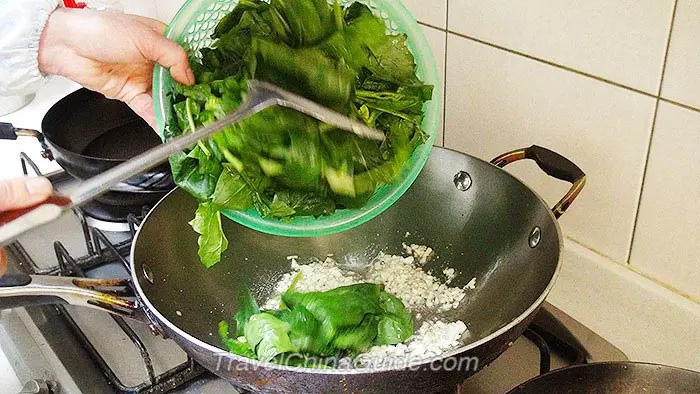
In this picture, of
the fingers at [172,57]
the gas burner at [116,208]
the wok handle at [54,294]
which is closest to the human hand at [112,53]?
the fingers at [172,57]

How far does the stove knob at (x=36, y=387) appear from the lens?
708 mm

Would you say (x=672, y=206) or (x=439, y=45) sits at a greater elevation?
(x=439, y=45)

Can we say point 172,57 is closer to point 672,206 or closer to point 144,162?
point 144,162

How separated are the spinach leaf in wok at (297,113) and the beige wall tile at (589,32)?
15 centimetres

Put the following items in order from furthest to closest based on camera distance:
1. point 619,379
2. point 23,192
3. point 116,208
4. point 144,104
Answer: point 116,208 → point 144,104 → point 619,379 → point 23,192

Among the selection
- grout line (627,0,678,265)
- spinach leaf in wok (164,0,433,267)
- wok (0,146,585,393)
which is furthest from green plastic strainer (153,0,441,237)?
grout line (627,0,678,265)

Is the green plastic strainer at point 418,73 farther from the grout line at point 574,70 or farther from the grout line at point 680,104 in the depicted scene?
the grout line at point 680,104

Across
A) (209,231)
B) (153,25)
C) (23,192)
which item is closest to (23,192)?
(23,192)

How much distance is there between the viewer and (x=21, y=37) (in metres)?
0.85

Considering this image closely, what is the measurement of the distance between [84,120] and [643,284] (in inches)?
33.8

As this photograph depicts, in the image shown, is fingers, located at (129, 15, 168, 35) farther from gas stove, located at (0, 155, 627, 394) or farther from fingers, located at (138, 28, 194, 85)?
gas stove, located at (0, 155, 627, 394)

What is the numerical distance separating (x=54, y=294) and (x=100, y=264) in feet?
0.88

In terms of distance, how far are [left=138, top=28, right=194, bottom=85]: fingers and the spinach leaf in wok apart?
1 cm

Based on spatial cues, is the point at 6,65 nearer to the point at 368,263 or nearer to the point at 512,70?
the point at 368,263
